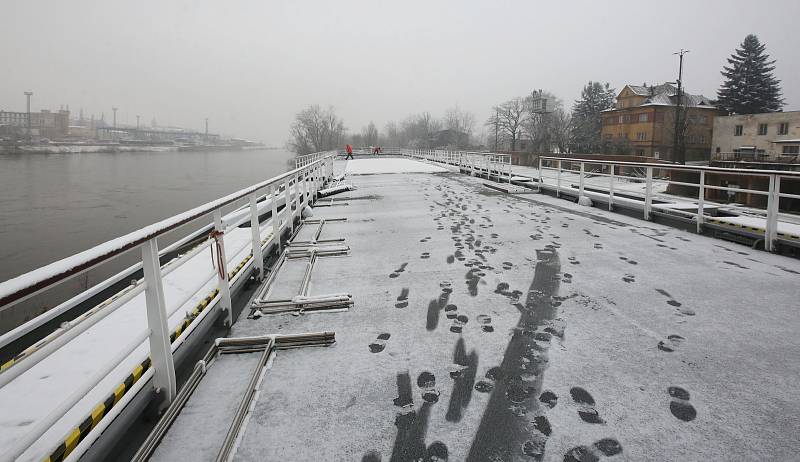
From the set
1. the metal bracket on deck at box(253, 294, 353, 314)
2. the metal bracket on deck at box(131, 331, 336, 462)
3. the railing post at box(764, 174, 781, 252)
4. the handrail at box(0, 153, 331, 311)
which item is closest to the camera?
the handrail at box(0, 153, 331, 311)

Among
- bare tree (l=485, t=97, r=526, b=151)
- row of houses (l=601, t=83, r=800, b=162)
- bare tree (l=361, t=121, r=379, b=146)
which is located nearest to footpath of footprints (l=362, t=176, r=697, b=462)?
row of houses (l=601, t=83, r=800, b=162)

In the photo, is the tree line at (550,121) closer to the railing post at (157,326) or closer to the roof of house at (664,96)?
the roof of house at (664,96)

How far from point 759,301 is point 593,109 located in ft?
289

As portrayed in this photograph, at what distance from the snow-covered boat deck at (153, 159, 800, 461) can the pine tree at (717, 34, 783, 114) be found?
6894cm

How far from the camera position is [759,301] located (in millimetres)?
4180

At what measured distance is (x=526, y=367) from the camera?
2.96 metres

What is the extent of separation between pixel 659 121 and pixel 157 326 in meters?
66.3

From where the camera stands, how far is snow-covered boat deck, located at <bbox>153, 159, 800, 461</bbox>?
2.24 metres

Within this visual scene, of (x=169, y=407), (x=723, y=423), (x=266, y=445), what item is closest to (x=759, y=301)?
(x=723, y=423)

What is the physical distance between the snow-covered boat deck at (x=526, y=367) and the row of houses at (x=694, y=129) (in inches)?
2077

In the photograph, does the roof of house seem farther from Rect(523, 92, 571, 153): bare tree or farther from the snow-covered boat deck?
the snow-covered boat deck

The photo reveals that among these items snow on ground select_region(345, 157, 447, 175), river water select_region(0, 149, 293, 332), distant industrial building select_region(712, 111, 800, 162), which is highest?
distant industrial building select_region(712, 111, 800, 162)

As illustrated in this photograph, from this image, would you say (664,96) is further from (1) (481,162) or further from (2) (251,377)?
(2) (251,377)

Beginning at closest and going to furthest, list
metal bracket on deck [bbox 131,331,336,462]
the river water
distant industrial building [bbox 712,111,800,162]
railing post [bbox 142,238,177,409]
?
metal bracket on deck [bbox 131,331,336,462]
railing post [bbox 142,238,177,409]
the river water
distant industrial building [bbox 712,111,800,162]
